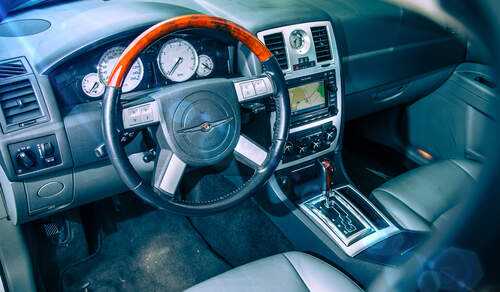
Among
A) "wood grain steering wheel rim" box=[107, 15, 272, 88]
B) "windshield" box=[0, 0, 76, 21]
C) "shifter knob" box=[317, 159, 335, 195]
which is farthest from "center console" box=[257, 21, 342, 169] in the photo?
"windshield" box=[0, 0, 76, 21]

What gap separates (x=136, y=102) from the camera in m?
1.29

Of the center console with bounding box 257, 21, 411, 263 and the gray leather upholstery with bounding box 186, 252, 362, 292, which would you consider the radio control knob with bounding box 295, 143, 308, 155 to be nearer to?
the center console with bounding box 257, 21, 411, 263

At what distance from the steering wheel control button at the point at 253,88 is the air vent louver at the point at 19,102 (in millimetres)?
723

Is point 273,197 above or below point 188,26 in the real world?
below

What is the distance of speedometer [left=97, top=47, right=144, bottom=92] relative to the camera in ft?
4.95

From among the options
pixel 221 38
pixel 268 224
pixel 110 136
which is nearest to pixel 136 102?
pixel 110 136

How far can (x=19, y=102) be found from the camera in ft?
4.50

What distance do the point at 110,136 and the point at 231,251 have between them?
1.27m

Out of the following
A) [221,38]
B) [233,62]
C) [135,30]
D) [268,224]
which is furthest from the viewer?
[268,224]

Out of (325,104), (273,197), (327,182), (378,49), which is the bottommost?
(273,197)

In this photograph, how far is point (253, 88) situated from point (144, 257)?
51.9 inches

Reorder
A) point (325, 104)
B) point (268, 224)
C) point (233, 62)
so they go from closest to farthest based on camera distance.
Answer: point (233, 62), point (325, 104), point (268, 224)

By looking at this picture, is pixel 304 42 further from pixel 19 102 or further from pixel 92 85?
pixel 19 102

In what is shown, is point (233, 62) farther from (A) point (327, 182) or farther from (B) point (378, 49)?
(B) point (378, 49)
